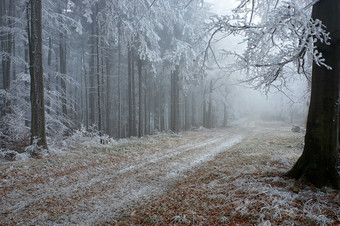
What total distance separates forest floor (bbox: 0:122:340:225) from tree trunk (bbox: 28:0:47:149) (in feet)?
4.46

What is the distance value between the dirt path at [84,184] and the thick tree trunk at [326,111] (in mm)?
3665

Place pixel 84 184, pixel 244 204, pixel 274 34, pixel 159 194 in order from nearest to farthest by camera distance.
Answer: pixel 244 204
pixel 274 34
pixel 159 194
pixel 84 184

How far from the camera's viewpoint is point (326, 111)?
4398 mm

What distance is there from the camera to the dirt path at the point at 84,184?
163 inches

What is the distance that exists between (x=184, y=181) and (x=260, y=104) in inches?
2805

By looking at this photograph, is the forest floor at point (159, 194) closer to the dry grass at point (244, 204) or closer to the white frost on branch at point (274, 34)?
the dry grass at point (244, 204)

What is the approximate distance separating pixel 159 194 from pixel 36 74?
24.1 ft

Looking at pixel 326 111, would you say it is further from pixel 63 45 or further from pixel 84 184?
pixel 63 45

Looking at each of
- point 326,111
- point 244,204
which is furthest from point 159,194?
point 326,111

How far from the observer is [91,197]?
492 centimetres

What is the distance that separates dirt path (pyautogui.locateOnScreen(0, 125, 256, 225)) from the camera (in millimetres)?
4141

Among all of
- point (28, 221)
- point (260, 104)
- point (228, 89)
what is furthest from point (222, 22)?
point (260, 104)

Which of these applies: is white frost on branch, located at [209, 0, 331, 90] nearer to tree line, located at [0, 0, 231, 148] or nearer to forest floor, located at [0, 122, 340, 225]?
tree line, located at [0, 0, 231, 148]

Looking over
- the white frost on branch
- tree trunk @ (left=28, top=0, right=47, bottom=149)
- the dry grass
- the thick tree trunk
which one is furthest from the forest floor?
the white frost on branch
